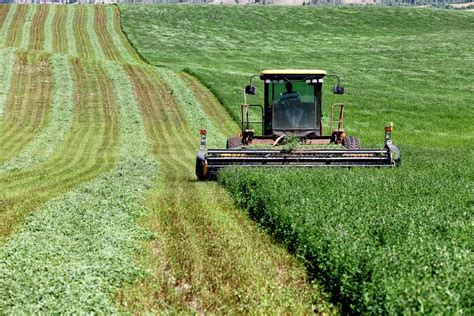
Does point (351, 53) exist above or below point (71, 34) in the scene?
below

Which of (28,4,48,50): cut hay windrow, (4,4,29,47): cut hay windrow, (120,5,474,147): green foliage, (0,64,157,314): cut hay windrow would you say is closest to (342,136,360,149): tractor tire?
(0,64,157,314): cut hay windrow

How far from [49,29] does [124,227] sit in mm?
55064

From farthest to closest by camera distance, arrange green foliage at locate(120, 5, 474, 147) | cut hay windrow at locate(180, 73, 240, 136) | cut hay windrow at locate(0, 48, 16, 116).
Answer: green foliage at locate(120, 5, 474, 147) → cut hay windrow at locate(0, 48, 16, 116) → cut hay windrow at locate(180, 73, 240, 136)

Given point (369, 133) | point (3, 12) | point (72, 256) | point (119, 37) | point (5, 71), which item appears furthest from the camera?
point (3, 12)

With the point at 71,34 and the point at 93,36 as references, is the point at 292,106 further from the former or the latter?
the point at 71,34

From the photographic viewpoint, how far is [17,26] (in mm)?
61469

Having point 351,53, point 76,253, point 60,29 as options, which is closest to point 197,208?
point 76,253

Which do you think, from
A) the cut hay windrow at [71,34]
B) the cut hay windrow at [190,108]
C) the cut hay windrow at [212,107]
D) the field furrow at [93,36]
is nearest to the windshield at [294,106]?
the cut hay windrow at [190,108]

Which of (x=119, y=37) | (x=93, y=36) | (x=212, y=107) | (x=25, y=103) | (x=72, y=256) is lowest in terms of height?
(x=212, y=107)

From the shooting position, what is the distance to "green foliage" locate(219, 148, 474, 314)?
5.62 m

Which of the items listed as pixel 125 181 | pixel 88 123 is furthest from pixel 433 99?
pixel 125 181

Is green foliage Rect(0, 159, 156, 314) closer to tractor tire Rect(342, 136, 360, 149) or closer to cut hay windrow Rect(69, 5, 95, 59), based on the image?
tractor tire Rect(342, 136, 360, 149)

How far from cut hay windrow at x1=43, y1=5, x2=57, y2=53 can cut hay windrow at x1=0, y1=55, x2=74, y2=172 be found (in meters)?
9.00

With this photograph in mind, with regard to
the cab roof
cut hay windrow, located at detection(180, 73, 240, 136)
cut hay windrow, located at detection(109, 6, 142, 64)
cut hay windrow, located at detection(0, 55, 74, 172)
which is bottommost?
cut hay windrow, located at detection(180, 73, 240, 136)
